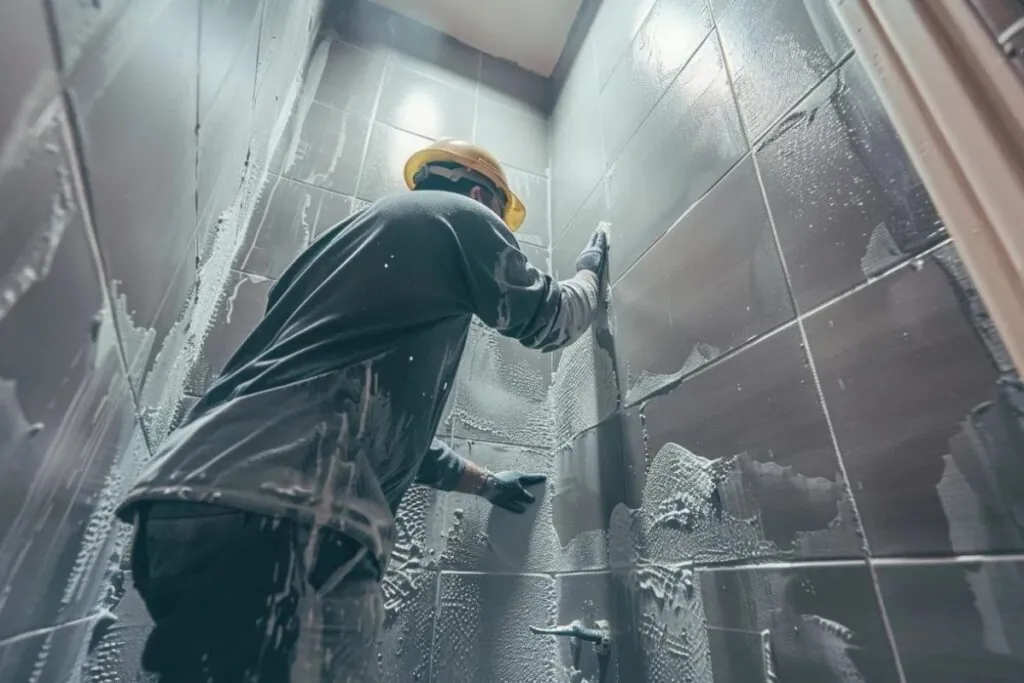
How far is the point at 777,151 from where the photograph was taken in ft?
2.55

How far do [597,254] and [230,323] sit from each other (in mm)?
928

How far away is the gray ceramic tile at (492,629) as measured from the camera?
111 cm

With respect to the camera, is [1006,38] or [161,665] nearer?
[1006,38]

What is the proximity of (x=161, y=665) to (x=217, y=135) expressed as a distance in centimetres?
84

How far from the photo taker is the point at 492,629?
1.15 meters

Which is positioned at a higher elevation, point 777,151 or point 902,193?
point 777,151

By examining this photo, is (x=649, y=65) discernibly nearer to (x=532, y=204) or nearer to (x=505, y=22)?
(x=532, y=204)

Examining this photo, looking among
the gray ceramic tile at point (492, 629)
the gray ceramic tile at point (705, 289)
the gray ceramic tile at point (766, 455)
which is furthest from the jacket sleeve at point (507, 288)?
the gray ceramic tile at point (492, 629)

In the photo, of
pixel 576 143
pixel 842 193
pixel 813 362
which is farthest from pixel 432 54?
pixel 813 362

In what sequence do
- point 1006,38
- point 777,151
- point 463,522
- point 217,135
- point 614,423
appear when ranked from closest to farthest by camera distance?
point 1006,38 → point 777,151 → point 217,135 → point 614,423 → point 463,522

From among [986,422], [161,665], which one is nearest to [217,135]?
[161,665]

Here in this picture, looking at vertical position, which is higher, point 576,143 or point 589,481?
point 576,143

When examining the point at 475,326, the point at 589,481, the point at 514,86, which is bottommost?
the point at 589,481

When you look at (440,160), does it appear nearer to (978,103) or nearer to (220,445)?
(220,445)
